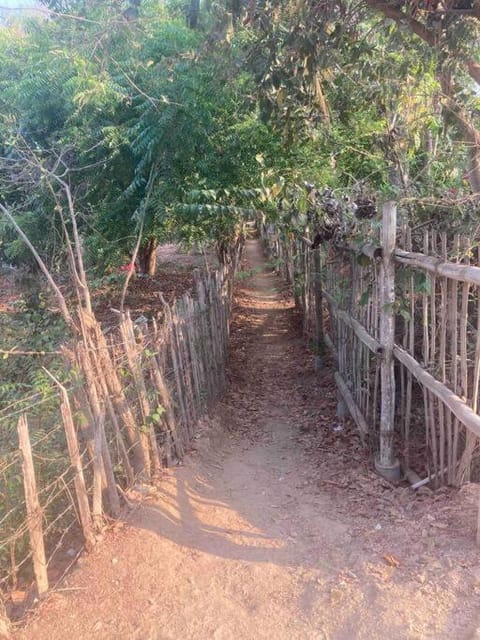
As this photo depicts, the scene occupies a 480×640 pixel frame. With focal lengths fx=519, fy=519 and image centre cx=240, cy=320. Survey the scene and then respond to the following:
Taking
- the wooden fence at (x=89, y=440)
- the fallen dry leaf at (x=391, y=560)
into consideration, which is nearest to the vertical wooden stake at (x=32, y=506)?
the wooden fence at (x=89, y=440)

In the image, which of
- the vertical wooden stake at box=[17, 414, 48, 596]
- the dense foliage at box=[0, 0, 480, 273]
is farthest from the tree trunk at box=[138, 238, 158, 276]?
the vertical wooden stake at box=[17, 414, 48, 596]

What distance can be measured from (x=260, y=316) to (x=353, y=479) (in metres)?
6.99

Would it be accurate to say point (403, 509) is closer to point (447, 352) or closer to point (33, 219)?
point (447, 352)

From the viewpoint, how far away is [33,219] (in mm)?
8992

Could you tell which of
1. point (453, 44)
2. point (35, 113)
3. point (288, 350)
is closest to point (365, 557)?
point (453, 44)

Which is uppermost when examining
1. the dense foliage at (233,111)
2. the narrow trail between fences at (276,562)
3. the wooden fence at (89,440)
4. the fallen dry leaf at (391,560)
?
the dense foliage at (233,111)

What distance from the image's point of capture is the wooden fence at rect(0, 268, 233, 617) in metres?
3.03

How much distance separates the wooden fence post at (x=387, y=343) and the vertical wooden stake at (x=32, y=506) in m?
2.76

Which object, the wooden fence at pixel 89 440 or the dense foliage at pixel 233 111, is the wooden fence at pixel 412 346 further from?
the wooden fence at pixel 89 440

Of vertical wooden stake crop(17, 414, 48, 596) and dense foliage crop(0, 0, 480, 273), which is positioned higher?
dense foliage crop(0, 0, 480, 273)

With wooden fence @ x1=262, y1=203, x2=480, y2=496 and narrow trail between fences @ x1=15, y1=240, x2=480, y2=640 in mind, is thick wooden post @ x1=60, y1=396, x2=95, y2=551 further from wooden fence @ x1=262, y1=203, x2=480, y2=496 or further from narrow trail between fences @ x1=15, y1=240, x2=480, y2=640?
wooden fence @ x1=262, y1=203, x2=480, y2=496

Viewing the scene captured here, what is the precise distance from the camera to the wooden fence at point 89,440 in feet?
9.93

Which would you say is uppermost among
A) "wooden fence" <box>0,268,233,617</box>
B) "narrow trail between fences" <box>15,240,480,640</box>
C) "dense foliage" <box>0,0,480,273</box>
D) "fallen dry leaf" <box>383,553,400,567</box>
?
"dense foliage" <box>0,0,480,273</box>

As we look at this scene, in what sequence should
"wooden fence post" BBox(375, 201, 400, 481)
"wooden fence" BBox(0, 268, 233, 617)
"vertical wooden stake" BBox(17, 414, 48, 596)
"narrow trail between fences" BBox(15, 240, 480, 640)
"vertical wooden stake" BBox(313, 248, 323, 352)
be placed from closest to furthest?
1. "narrow trail between fences" BBox(15, 240, 480, 640)
2. "vertical wooden stake" BBox(17, 414, 48, 596)
3. "wooden fence" BBox(0, 268, 233, 617)
4. "wooden fence post" BBox(375, 201, 400, 481)
5. "vertical wooden stake" BBox(313, 248, 323, 352)
